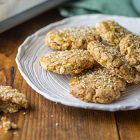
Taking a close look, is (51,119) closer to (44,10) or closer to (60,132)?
(60,132)

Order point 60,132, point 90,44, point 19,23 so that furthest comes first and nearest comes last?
point 19,23 < point 90,44 < point 60,132

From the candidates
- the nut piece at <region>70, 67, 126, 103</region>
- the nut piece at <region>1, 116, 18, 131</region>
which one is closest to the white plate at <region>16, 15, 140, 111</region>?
the nut piece at <region>70, 67, 126, 103</region>

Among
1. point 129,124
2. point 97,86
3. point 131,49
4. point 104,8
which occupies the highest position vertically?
point 104,8

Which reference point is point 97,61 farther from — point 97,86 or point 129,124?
point 129,124

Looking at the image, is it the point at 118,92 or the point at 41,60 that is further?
the point at 41,60

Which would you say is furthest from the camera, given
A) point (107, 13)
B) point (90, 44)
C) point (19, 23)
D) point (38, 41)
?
point (107, 13)

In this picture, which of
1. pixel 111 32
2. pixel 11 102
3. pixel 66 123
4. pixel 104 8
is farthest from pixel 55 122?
pixel 104 8

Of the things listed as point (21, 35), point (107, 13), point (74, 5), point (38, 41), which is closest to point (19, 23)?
point (21, 35)
